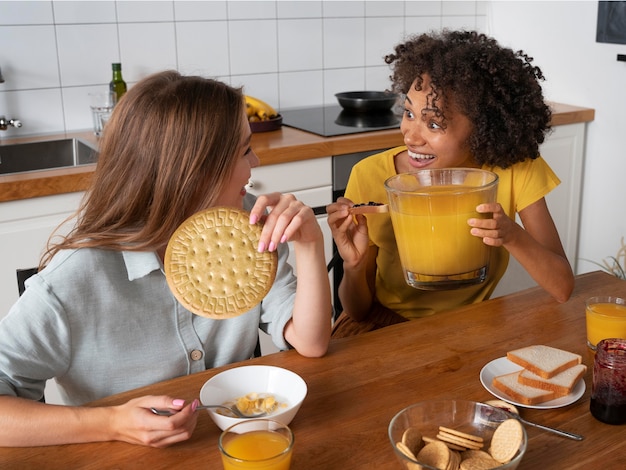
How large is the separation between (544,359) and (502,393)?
122mm

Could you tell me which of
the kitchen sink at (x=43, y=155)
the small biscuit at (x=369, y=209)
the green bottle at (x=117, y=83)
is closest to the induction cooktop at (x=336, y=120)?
the green bottle at (x=117, y=83)

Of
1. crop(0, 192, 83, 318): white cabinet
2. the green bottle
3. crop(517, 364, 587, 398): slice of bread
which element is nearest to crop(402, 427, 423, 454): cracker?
crop(517, 364, 587, 398): slice of bread

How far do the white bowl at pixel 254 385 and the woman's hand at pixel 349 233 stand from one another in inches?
17.1

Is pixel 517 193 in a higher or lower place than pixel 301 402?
higher

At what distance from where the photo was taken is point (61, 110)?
2768mm

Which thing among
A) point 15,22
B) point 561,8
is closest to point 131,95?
point 15,22

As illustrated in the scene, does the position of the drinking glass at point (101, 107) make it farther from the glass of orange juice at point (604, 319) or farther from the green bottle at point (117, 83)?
the glass of orange juice at point (604, 319)

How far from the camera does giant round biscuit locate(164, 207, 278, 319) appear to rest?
3.89 ft

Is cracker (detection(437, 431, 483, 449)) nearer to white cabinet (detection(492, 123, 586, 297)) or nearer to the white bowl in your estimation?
the white bowl

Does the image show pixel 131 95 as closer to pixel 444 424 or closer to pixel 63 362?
pixel 63 362

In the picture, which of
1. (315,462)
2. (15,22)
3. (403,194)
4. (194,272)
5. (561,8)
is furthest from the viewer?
(561,8)

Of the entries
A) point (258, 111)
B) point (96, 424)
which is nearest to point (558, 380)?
point (96, 424)

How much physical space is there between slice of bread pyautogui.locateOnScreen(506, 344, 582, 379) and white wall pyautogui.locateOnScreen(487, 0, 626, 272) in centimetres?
208

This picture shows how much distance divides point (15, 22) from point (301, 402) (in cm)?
205
